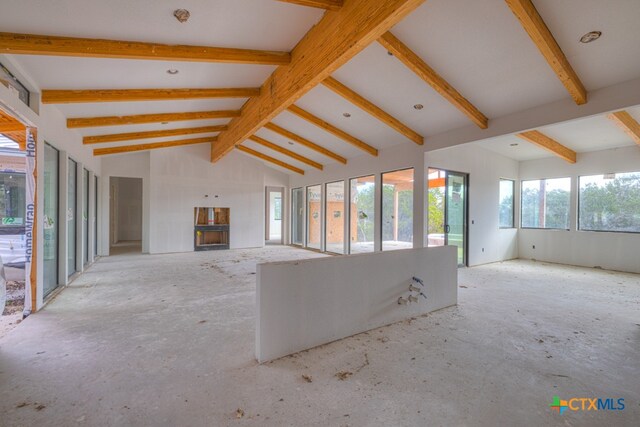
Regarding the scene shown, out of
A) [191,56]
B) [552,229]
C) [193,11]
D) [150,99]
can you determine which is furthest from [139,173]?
[552,229]

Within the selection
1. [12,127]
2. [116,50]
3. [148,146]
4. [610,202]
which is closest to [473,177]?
[610,202]

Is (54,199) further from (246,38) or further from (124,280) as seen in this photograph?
(246,38)

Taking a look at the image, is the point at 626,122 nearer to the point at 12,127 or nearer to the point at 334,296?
the point at 334,296

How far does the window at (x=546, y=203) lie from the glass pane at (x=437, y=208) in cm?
309

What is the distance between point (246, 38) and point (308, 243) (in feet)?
25.9

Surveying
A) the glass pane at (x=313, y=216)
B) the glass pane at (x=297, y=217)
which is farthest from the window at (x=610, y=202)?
the glass pane at (x=297, y=217)

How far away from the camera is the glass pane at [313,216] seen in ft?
34.6

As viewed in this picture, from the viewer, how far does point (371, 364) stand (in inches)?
99.2

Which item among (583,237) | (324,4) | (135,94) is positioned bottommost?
(583,237)

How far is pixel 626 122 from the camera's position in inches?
201

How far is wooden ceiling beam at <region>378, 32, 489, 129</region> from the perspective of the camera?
3.62 m

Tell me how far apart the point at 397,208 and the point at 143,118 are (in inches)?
343

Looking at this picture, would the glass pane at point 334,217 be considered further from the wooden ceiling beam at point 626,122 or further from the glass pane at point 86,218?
the wooden ceiling beam at point 626,122

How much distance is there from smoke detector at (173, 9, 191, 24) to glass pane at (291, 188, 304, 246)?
8.25 metres
